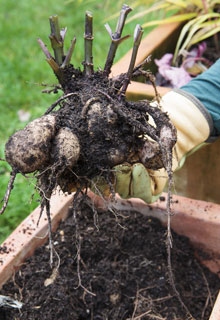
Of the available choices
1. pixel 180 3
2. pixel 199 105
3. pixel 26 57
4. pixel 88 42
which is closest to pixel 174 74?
pixel 180 3

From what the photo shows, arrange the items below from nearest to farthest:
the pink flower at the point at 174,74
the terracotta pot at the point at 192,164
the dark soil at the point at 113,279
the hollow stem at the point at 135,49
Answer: the hollow stem at the point at 135,49 < the dark soil at the point at 113,279 < the terracotta pot at the point at 192,164 < the pink flower at the point at 174,74

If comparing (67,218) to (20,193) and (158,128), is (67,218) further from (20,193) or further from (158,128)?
(158,128)

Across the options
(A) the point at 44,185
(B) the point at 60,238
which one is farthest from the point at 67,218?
(A) the point at 44,185

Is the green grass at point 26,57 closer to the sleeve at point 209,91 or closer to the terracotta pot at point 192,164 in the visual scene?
the terracotta pot at point 192,164

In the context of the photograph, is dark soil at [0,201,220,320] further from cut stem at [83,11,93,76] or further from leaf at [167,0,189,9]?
leaf at [167,0,189,9]

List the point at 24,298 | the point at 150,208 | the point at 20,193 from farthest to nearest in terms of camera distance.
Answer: the point at 20,193 → the point at 150,208 → the point at 24,298

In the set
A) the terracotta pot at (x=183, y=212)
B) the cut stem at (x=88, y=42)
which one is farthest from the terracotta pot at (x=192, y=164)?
the cut stem at (x=88, y=42)
